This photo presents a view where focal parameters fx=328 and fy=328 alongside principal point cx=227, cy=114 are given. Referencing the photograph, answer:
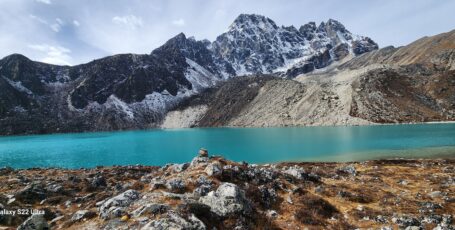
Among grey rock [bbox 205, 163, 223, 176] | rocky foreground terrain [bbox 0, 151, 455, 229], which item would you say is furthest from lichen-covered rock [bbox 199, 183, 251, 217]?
grey rock [bbox 205, 163, 223, 176]

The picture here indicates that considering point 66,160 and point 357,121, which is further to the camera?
point 357,121

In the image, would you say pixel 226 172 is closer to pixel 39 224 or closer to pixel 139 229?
pixel 139 229

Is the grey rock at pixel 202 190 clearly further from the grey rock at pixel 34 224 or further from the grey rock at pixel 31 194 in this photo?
the grey rock at pixel 31 194

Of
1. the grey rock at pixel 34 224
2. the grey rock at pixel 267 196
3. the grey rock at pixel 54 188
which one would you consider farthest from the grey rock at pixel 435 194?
the grey rock at pixel 54 188

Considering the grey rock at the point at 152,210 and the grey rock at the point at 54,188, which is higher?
the grey rock at the point at 152,210

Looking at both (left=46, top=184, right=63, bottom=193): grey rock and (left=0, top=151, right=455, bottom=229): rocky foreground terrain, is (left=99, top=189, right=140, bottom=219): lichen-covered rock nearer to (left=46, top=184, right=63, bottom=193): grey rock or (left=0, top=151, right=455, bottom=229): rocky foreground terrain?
(left=0, top=151, right=455, bottom=229): rocky foreground terrain

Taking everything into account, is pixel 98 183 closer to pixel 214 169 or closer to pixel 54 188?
pixel 54 188

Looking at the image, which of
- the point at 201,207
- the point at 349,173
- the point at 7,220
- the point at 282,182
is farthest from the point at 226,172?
the point at 349,173
